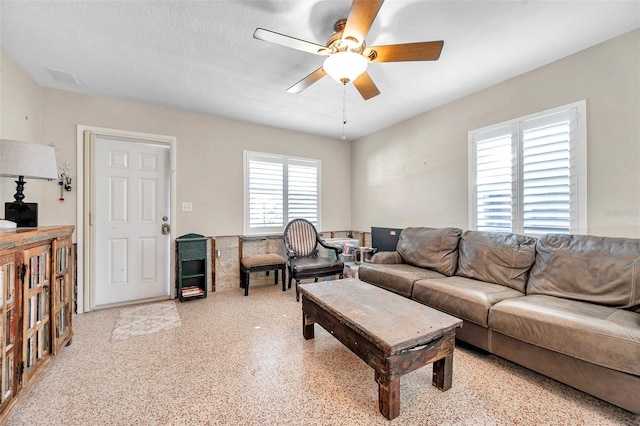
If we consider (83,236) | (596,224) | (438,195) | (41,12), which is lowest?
(83,236)

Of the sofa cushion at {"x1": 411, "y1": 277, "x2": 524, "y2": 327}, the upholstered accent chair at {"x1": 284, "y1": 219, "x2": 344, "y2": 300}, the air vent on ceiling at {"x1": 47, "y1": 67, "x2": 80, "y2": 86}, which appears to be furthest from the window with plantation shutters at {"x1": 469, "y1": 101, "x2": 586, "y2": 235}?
the air vent on ceiling at {"x1": 47, "y1": 67, "x2": 80, "y2": 86}

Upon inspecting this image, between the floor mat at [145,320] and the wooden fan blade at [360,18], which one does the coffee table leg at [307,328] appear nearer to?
the floor mat at [145,320]

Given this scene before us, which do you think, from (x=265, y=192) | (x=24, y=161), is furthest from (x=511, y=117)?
(x=24, y=161)

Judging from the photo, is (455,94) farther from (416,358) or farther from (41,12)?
(41,12)

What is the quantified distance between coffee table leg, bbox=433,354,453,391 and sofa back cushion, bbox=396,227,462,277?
1331 mm

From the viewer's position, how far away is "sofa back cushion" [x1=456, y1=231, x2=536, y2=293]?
94.1 inches

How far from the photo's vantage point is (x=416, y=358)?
1.52 metres

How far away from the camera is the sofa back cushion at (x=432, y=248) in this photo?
295cm

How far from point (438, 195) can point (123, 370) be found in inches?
147

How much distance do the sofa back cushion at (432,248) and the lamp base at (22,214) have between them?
12.0 ft

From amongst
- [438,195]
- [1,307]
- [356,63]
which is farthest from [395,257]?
[1,307]

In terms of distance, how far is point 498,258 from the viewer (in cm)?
254

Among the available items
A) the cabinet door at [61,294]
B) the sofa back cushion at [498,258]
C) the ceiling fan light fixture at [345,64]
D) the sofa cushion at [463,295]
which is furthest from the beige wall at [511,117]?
the cabinet door at [61,294]

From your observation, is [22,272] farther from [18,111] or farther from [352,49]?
[352,49]
